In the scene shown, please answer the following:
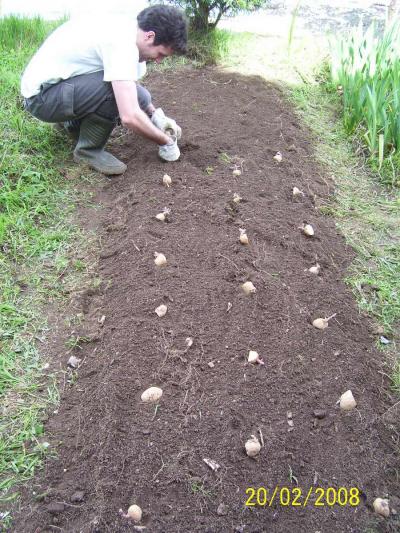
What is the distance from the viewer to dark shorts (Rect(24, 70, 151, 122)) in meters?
2.36

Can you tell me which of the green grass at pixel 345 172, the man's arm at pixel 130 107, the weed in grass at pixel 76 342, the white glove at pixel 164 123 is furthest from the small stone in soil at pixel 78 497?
the white glove at pixel 164 123

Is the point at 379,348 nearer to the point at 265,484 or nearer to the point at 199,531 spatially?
the point at 265,484

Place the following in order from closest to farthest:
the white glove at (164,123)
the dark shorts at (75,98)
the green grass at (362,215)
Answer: the green grass at (362,215)
the dark shorts at (75,98)
the white glove at (164,123)

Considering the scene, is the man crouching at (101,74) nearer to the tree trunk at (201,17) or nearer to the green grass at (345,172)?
the green grass at (345,172)

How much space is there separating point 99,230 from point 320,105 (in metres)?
2.43

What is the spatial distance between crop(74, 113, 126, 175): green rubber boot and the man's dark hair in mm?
541

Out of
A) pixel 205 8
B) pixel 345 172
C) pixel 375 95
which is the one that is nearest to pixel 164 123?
pixel 345 172

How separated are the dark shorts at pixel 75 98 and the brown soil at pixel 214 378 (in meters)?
0.44

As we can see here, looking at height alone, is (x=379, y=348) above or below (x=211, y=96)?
below

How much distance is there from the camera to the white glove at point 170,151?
254 centimetres

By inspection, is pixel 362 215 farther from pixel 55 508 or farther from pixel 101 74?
pixel 55 508

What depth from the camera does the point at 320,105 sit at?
12.2 feet

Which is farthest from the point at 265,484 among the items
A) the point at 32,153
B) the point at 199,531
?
the point at 32,153

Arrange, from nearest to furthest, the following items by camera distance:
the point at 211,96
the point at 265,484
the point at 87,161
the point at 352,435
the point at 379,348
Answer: the point at 265,484
the point at 352,435
the point at 379,348
the point at 87,161
the point at 211,96
